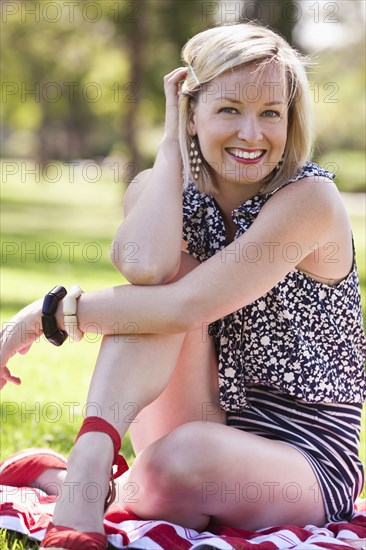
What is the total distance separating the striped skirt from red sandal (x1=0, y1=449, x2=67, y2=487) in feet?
2.19

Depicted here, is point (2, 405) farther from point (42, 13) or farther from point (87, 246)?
point (42, 13)

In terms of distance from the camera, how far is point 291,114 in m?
3.03

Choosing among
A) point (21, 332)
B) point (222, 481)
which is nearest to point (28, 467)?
point (21, 332)

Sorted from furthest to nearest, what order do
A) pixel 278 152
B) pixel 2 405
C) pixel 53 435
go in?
1. pixel 2 405
2. pixel 53 435
3. pixel 278 152

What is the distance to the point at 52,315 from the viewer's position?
112 inches

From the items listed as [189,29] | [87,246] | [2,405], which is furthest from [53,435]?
[189,29]

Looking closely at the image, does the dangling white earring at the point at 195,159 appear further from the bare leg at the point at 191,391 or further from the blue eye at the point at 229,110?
the bare leg at the point at 191,391

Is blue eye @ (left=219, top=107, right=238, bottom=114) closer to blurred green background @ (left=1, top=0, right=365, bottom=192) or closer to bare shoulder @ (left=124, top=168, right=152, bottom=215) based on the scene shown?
bare shoulder @ (left=124, top=168, right=152, bottom=215)

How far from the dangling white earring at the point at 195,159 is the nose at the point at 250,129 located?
10.3 inches

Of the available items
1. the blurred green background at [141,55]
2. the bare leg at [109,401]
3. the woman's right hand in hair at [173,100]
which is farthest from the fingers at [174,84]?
the blurred green background at [141,55]

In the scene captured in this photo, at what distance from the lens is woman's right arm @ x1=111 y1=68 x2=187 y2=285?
2.79m

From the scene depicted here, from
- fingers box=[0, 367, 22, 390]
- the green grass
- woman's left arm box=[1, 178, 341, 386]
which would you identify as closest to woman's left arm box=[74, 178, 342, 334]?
woman's left arm box=[1, 178, 341, 386]

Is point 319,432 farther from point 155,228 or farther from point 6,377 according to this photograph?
point 6,377

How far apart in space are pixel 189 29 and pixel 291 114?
22.8m
